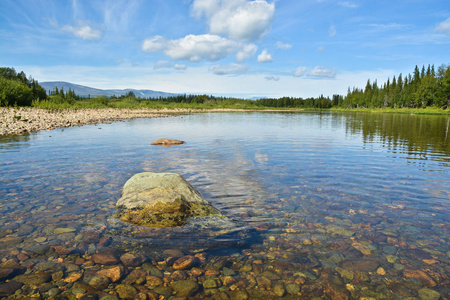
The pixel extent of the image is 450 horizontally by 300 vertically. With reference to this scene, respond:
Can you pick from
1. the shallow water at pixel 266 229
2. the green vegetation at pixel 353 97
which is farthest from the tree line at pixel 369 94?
the shallow water at pixel 266 229

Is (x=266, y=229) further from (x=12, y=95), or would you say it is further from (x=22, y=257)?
(x=12, y=95)

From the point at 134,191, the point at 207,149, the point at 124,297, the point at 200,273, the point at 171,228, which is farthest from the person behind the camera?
the point at 207,149

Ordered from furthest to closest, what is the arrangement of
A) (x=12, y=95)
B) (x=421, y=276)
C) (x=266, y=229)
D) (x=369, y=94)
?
(x=369, y=94)
(x=12, y=95)
(x=266, y=229)
(x=421, y=276)

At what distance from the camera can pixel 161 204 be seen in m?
6.78

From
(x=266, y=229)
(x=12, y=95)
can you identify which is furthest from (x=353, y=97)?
(x=266, y=229)

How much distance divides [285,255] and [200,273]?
1.69 meters

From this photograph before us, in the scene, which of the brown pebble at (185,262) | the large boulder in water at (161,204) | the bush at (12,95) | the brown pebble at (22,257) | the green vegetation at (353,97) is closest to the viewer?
the brown pebble at (185,262)

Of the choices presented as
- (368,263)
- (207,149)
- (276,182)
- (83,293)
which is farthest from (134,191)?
(207,149)

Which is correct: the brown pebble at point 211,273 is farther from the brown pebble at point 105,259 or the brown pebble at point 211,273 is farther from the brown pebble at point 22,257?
the brown pebble at point 22,257

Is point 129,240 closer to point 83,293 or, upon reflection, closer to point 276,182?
point 83,293

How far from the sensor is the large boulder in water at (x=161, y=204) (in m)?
6.48

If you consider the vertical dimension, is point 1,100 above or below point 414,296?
above

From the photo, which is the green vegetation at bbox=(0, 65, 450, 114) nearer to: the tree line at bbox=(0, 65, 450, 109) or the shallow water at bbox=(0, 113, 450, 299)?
the tree line at bbox=(0, 65, 450, 109)

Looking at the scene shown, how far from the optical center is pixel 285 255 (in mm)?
5113
